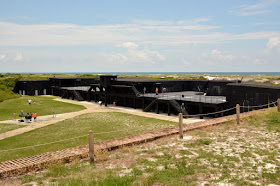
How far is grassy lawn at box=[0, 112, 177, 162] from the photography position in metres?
19.2

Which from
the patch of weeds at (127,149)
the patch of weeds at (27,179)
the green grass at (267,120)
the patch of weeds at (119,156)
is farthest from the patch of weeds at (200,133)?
the patch of weeds at (27,179)

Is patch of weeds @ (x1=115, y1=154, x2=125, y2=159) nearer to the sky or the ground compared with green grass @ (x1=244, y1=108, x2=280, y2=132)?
nearer to the ground

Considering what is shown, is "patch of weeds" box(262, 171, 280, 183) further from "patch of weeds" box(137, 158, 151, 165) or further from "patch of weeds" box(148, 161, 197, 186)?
"patch of weeds" box(137, 158, 151, 165)

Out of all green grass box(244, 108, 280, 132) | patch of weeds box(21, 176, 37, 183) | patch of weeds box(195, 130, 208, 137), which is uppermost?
green grass box(244, 108, 280, 132)

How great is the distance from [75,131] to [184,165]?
20.0 metres

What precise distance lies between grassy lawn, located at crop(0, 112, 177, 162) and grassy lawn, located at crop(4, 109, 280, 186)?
756 centimetres

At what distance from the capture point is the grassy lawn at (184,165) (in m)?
7.02

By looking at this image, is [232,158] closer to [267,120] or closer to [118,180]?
[118,180]

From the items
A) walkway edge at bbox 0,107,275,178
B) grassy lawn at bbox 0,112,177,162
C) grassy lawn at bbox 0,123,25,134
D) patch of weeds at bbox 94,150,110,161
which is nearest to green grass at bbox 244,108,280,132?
walkway edge at bbox 0,107,275,178

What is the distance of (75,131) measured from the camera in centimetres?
2580

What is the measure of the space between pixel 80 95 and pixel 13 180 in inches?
2033

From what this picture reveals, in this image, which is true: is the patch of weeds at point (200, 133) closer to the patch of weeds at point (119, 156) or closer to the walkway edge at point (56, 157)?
the walkway edge at point (56, 157)

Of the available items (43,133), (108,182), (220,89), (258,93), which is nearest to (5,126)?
(43,133)

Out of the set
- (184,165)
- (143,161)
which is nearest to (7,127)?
(143,161)
